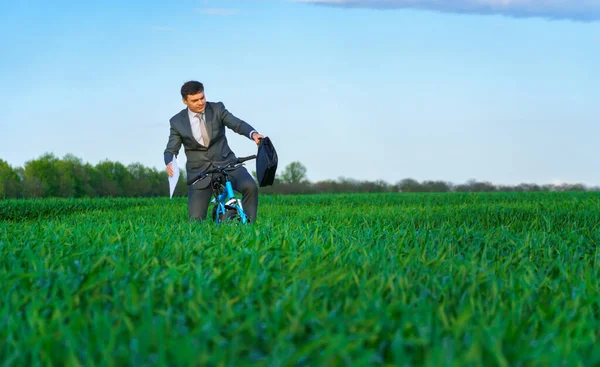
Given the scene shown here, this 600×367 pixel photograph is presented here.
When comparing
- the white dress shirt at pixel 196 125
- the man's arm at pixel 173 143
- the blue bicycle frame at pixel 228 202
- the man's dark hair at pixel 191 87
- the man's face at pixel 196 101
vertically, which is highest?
the man's dark hair at pixel 191 87

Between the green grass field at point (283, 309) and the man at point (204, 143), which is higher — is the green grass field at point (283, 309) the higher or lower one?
the lower one

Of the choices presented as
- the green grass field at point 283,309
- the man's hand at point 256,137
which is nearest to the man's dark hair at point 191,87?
the man's hand at point 256,137

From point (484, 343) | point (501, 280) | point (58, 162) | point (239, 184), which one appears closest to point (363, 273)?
point (501, 280)

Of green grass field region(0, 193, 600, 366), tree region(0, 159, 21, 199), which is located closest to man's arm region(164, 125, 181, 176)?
green grass field region(0, 193, 600, 366)

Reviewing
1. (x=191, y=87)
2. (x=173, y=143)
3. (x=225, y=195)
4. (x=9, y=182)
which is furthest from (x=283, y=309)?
(x=9, y=182)

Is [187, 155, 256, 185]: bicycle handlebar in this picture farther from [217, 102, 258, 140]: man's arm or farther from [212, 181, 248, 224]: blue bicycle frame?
[217, 102, 258, 140]: man's arm

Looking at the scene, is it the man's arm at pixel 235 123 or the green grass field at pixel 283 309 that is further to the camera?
the man's arm at pixel 235 123

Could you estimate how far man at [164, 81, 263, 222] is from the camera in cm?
789

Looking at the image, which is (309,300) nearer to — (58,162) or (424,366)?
(424,366)

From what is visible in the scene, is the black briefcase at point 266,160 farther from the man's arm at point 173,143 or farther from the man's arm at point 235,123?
the man's arm at point 173,143

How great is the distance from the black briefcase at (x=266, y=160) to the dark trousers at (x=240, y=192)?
0.29 m

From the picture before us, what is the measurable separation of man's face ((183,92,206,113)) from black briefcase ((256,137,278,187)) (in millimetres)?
937

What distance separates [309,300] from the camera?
8.63ft

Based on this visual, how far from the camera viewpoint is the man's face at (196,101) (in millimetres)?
7844
